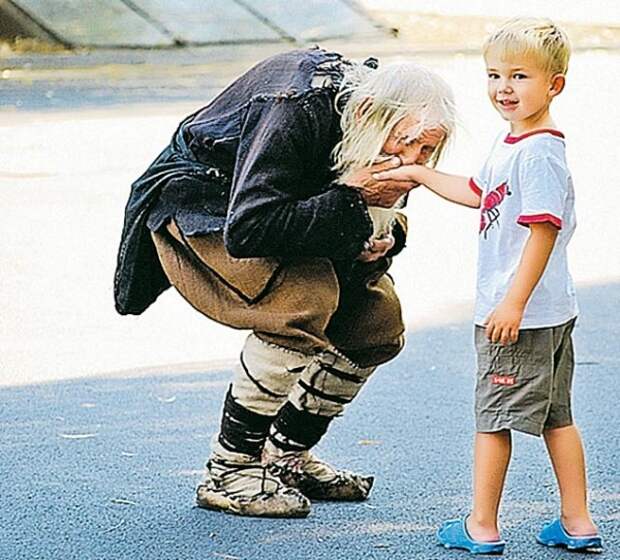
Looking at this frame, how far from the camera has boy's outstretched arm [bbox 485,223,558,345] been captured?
3.56 metres

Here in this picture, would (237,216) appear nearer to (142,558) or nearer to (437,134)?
(437,134)

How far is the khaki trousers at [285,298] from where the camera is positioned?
3.94 meters

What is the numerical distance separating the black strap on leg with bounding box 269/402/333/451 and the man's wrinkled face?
80 cm

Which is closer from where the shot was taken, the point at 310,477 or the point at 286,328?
the point at 286,328

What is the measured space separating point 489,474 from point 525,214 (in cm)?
66

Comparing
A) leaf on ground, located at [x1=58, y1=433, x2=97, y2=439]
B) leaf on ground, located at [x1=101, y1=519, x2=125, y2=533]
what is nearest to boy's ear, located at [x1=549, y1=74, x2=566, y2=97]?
leaf on ground, located at [x1=101, y1=519, x2=125, y2=533]

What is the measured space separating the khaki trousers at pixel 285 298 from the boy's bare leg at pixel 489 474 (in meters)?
0.48

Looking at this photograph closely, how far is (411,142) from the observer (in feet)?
12.5

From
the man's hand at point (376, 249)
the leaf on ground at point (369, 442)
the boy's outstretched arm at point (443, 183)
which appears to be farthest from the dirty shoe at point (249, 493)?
the boy's outstretched arm at point (443, 183)

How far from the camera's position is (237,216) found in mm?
3777

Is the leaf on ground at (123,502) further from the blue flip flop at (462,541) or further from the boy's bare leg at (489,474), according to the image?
the boy's bare leg at (489,474)

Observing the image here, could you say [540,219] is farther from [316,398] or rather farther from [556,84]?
[316,398]

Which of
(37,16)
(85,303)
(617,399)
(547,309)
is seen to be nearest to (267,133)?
(547,309)

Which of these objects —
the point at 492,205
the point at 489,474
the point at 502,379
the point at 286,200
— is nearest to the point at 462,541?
the point at 489,474
